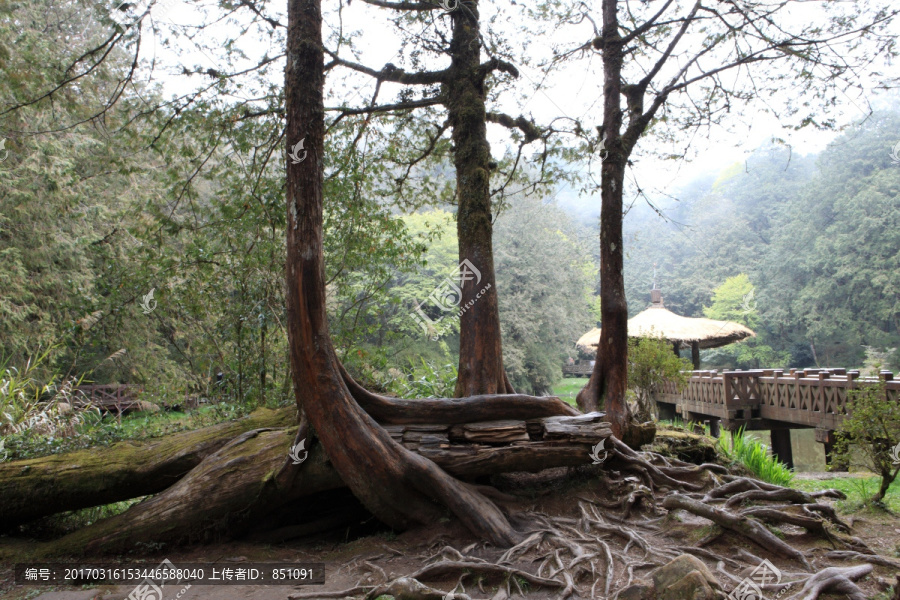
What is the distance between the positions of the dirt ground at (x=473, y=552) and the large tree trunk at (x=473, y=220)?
A: 1.46 m

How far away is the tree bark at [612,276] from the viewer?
6492mm

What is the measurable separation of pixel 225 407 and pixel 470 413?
12.9ft

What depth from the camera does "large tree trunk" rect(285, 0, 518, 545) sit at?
13.1 feet

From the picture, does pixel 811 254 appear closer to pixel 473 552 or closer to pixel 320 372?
pixel 473 552

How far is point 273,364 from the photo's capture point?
7180 millimetres

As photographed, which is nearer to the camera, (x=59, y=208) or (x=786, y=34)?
(x=786, y=34)

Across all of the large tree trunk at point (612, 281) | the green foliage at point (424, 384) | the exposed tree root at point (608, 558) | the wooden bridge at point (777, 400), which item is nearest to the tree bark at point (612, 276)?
the large tree trunk at point (612, 281)

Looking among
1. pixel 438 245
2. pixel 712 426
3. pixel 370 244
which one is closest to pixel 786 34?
pixel 370 244

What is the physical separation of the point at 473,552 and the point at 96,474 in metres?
3.42

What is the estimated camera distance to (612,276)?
6.64m

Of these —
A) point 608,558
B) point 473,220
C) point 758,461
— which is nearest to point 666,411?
point 758,461

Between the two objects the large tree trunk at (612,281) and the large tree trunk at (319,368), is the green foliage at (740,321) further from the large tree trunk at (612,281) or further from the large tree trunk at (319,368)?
the large tree trunk at (319,368)

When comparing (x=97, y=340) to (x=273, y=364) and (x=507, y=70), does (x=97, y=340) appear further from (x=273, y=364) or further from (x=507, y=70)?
(x=507, y=70)

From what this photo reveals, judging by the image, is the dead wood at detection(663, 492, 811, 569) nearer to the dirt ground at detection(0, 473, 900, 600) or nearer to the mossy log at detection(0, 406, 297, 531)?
the dirt ground at detection(0, 473, 900, 600)
